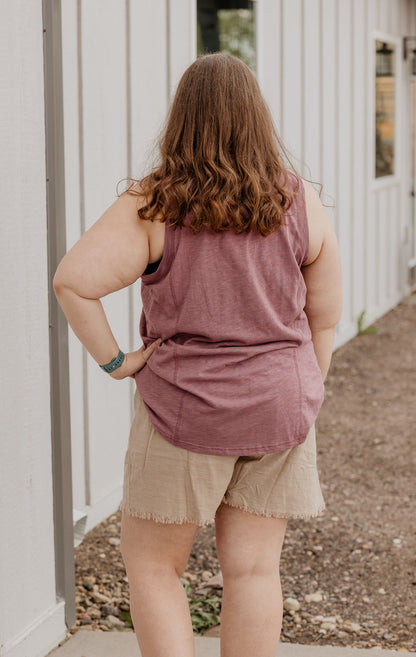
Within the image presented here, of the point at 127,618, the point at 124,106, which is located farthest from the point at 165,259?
the point at 124,106

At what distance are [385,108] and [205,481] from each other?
8.67 meters

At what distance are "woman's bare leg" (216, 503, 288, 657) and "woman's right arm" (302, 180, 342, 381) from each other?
46 cm

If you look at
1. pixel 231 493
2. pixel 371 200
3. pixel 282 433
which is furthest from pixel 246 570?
pixel 371 200

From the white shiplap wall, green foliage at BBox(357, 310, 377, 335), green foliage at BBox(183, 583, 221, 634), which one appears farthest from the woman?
green foliage at BBox(357, 310, 377, 335)

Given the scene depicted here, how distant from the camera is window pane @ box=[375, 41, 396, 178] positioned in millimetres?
9922

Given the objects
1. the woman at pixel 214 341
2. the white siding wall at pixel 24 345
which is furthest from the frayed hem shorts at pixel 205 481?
the white siding wall at pixel 24 345

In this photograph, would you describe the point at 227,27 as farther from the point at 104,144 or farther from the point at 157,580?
the point at 157,580

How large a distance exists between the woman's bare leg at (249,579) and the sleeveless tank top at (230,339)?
0.21m

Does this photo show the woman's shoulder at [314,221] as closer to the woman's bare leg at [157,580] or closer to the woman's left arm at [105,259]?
the woman's left arm at [105,259]

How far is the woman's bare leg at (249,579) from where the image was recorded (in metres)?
2.23

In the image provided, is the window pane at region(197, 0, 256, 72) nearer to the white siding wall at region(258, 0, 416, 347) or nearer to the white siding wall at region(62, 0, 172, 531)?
the white siding wall at region(258, 0, 416, 347)

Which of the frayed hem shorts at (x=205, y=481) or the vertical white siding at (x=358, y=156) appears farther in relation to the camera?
the vertical white siding at (x=358, y=156)

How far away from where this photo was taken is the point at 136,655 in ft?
9.58

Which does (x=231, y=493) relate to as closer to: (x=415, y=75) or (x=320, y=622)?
(x=320, y=622)
